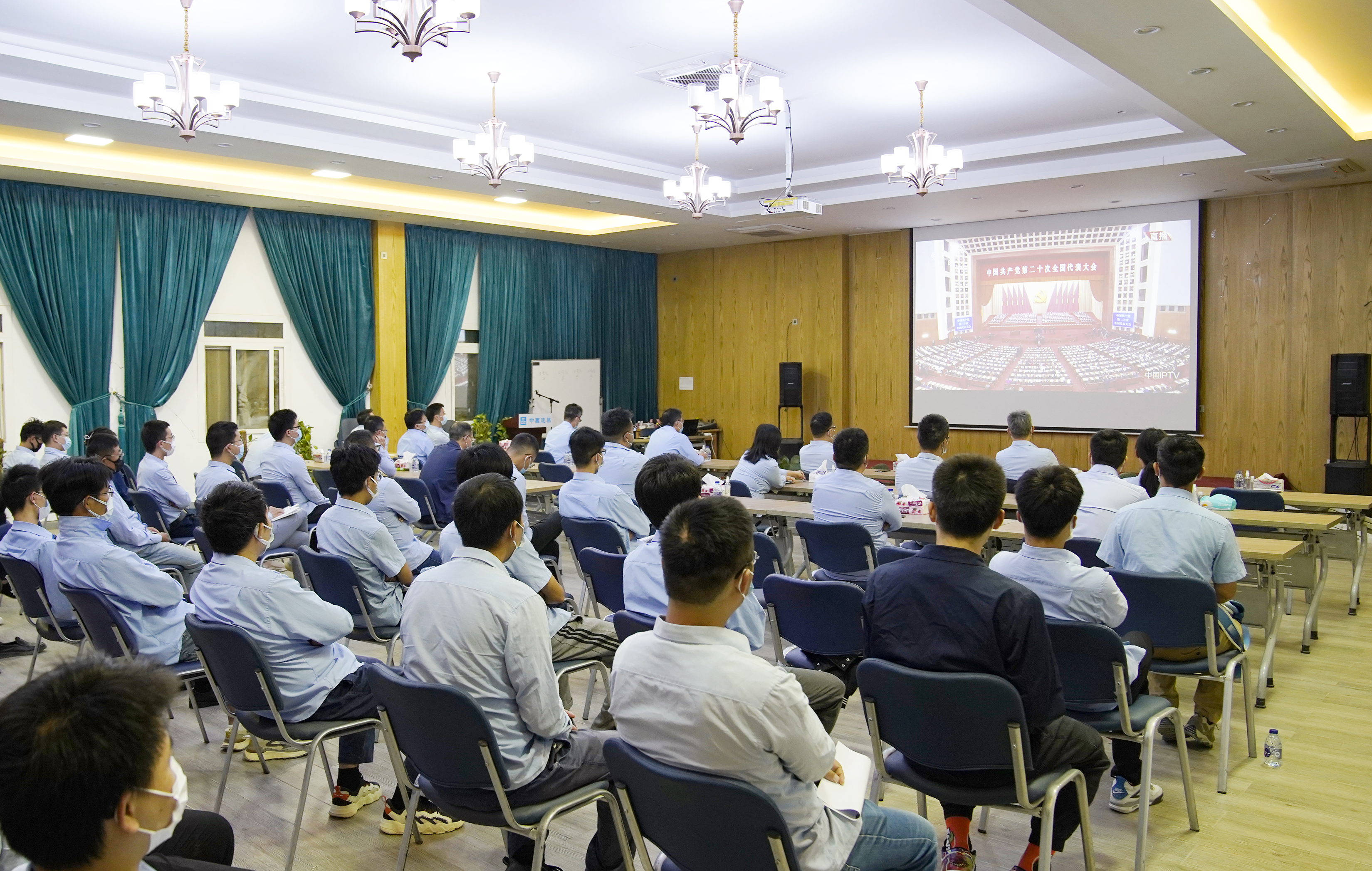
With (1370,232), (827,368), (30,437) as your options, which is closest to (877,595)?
(30,437)

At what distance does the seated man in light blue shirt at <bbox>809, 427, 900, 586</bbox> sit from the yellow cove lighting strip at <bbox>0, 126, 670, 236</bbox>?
20.5 ft

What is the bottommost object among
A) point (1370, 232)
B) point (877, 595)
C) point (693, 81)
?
point (877, 595)

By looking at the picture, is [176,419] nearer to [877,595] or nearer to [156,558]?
[156,558]

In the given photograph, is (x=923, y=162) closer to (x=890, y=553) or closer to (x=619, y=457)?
(x=619, y=457)

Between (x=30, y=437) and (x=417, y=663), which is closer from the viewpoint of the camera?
(x=417, y=663)

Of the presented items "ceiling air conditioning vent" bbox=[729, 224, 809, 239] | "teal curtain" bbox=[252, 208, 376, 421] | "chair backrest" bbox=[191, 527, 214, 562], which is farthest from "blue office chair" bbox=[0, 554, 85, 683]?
"ceiling air conditioning vent" bbox=[729, 224, 809, 239]

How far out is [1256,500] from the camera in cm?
616

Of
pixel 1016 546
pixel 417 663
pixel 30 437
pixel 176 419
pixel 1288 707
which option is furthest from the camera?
pixel 176 419

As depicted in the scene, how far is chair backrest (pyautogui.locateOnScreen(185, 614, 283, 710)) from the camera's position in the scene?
9.50 ft

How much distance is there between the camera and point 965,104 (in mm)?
7879

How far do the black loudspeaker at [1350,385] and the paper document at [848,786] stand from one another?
893cm

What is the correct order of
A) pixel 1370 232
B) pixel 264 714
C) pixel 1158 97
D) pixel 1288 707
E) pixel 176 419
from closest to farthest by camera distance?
pixel 264 714, pixel 1288 707, pixel 1158 97, pixel 1370 232, pixel 176 419

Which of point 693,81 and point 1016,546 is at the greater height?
point 693,81

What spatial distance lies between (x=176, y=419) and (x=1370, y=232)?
1219 cm
